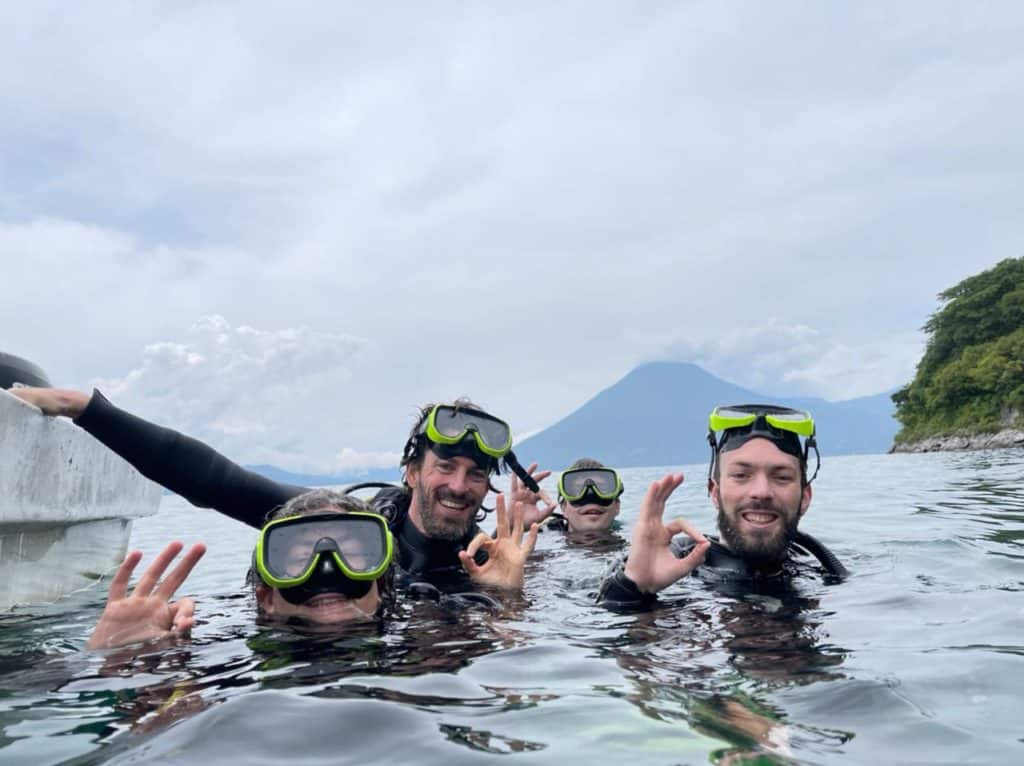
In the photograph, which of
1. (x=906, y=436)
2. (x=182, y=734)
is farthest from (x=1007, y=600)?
(x=906, y=436)

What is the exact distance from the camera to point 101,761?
204 cm

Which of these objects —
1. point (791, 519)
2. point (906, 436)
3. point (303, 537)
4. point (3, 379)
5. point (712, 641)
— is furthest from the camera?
point (906, 436)

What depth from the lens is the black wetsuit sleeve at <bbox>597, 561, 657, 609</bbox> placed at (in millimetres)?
4215

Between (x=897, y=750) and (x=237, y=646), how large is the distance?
2.58m

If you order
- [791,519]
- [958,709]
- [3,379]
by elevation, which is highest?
[3,379]

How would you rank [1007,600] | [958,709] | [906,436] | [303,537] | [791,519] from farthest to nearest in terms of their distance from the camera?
[906,436]
[791,519]
[1007,600]
[303,537]
[958,709]

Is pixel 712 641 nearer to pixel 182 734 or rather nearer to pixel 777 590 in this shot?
pixel 777 590

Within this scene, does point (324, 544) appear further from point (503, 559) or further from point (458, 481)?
point (458, 481)

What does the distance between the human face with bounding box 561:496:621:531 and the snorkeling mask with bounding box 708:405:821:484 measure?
4.08m

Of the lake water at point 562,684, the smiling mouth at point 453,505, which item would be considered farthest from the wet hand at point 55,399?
the smiling mouth at point 453,505

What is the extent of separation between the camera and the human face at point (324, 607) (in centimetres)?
379

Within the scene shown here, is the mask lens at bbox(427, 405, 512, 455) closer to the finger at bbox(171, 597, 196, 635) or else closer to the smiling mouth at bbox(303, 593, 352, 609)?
the smiling mouth at bbox(303, 593, 352, 609)

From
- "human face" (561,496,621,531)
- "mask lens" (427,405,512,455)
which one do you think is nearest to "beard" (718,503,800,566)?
"mask lens" (427,405,512,455)

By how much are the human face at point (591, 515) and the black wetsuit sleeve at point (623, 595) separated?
4.75m
